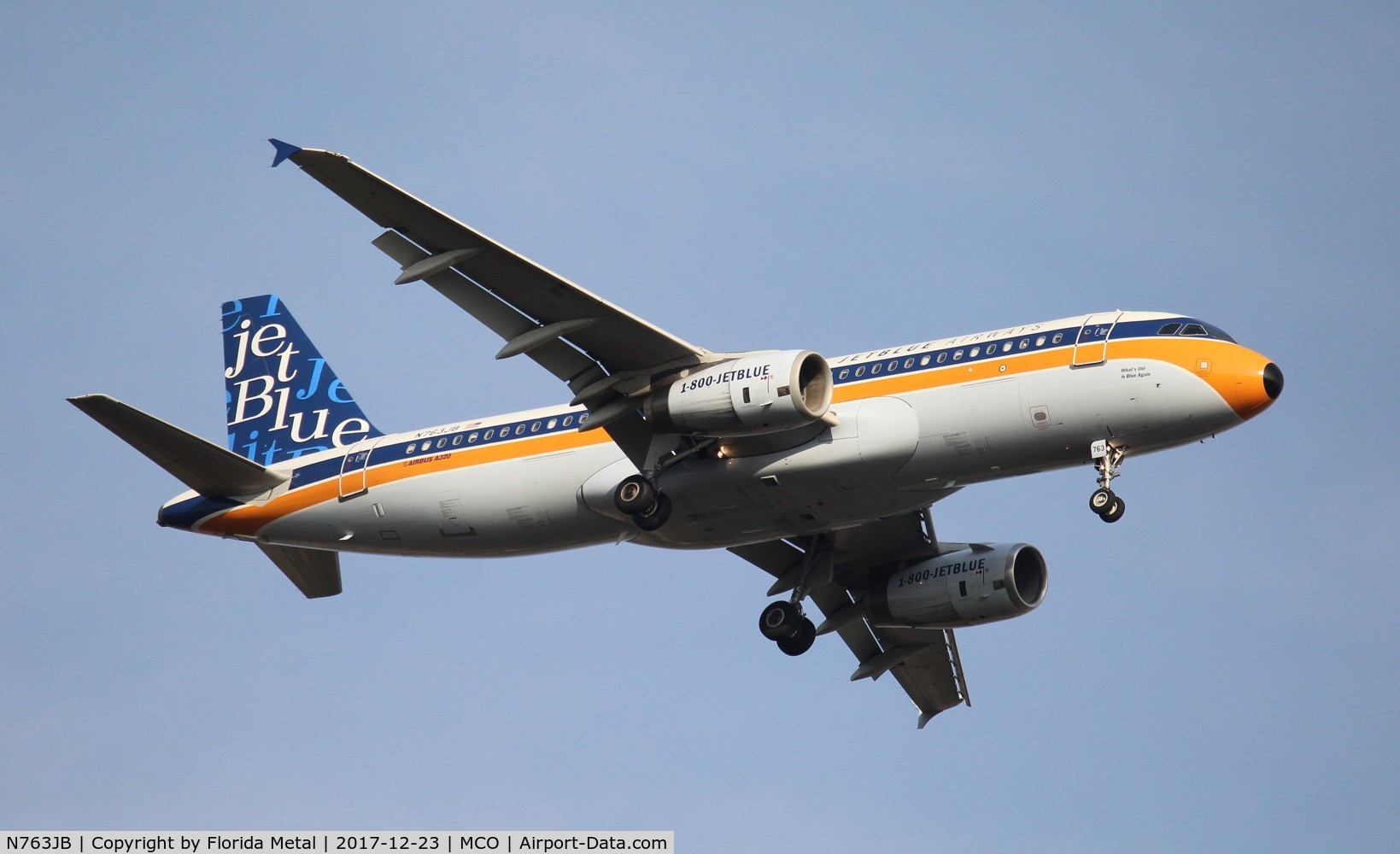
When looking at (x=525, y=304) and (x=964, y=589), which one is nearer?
(x=525, y=304)

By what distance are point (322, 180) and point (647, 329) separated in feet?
23.1

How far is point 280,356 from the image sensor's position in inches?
1775

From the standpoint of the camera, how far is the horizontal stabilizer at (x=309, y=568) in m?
41.7

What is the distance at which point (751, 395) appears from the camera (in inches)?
1346

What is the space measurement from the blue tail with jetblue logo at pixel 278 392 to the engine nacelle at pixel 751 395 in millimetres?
10648

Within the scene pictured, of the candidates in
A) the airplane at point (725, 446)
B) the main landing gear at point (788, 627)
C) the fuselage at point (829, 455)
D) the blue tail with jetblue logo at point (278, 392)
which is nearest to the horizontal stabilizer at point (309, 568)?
the airplane at point (725, 446)

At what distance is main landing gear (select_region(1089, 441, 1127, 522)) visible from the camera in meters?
33.5

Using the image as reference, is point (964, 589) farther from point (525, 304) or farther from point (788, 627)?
point (525, 304)

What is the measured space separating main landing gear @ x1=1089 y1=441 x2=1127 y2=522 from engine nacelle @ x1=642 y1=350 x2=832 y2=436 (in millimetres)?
5299

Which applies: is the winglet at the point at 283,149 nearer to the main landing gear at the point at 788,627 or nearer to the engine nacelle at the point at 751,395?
the engine nacelle at the point at 751,395

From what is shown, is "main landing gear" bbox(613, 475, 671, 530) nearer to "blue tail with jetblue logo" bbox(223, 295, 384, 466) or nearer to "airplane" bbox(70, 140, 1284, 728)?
"airplane" bbox(70, 140, 1284, 728)

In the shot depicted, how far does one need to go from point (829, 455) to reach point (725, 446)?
2.27m

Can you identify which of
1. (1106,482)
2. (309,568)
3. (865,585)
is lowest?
(1106,482)

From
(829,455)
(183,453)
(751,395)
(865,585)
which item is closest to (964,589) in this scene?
(865,585)
